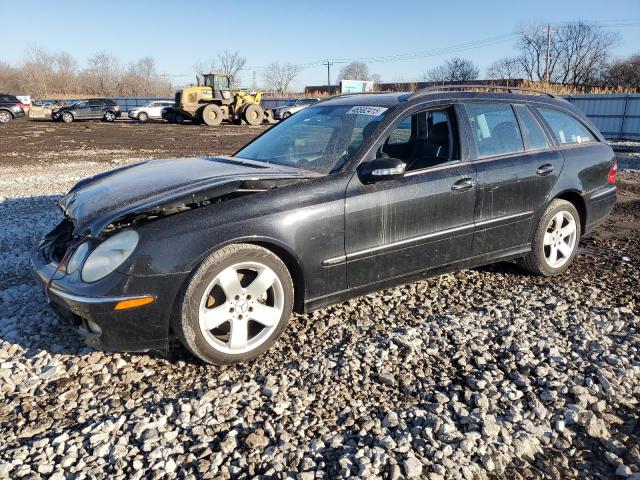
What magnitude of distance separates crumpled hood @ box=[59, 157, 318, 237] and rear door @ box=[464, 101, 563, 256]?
1479 millimetres

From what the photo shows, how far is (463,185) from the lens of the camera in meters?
3.85

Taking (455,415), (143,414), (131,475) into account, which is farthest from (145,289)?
(455,415)

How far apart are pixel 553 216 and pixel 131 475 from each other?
386 cm

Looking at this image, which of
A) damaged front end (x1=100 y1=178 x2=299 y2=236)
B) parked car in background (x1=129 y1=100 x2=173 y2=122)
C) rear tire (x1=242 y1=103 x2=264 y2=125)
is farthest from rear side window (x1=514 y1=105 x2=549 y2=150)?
parked car in background (x1=129 y1=100 x2=173 y2=122)

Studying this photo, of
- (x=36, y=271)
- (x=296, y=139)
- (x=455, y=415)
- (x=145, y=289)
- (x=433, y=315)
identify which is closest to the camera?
(x=455, y=415)

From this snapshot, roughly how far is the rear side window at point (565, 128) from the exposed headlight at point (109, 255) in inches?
145

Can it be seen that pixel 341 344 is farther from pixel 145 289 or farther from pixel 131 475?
pixel 131 475

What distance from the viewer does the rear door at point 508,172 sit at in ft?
13.3

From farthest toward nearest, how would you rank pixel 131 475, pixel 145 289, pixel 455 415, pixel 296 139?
1. pixel 296 139
2. pixel 145 289
3. pixel 455 415
4. pixel 131 475

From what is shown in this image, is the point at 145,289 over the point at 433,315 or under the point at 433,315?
over

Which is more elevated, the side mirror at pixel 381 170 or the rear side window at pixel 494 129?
the rear side window at pixel 494 129

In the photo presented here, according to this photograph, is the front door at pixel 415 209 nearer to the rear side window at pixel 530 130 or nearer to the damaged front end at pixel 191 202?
the damaged front end at pixel 191 202

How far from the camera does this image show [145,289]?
2783 millimetres

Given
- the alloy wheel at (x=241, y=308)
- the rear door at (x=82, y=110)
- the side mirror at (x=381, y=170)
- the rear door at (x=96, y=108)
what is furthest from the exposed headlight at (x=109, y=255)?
the rear door at (x=96, y=108)
